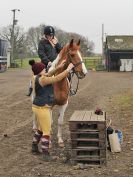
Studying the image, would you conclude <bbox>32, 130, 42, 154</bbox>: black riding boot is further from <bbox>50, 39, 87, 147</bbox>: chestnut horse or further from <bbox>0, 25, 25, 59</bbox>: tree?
<bbox>0, 25, 25, 59</bbox>: tree

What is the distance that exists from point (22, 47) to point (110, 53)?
108ft

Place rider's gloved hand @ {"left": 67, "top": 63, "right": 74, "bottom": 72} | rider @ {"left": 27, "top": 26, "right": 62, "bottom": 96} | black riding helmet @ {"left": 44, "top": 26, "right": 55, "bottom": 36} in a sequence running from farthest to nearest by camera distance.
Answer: rider @ {"left": 27, "top": 26, "right": 62, "bottom": 96}
black riding helmet @ {"left": 44, "top": 26, "right": 55, "bottom": 36}
rider's gloved hand @ {"left": 67, "top": 63, "right": 74, "bottom": 72}

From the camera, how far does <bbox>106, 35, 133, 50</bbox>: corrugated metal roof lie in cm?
5547

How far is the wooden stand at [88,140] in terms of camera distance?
289 inches

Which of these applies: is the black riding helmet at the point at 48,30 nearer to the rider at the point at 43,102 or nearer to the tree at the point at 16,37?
the rider at the point at 43,102

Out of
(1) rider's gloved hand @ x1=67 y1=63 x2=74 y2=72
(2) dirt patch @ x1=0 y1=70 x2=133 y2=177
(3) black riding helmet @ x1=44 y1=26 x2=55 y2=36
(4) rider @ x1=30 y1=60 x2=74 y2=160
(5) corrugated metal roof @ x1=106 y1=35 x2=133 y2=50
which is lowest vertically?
(2) dirt patch @ x1=0 y1=70 x2=133 y2=177

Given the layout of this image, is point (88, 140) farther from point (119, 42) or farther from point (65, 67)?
point (119, 42)

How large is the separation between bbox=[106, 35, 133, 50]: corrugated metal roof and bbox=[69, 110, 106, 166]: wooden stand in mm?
47996

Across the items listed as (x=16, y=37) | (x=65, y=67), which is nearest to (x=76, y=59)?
(x=65, y=67)

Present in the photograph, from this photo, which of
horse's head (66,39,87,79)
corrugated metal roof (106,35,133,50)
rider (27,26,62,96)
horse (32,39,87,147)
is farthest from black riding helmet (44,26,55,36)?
corrugated metal roof (106,35,133,50)

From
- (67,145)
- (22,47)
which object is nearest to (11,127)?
(67,145)

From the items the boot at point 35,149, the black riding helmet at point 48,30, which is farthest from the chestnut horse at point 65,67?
the black riding helmet at point 48,30

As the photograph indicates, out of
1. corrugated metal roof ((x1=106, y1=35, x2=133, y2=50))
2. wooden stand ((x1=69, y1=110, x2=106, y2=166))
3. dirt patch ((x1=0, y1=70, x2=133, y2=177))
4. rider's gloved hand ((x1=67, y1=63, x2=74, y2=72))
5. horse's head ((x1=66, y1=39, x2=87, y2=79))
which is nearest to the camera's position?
dirt patch ((x1=0, y1=70, x2=133, y2=177))

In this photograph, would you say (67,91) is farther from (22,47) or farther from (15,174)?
(22,47)
